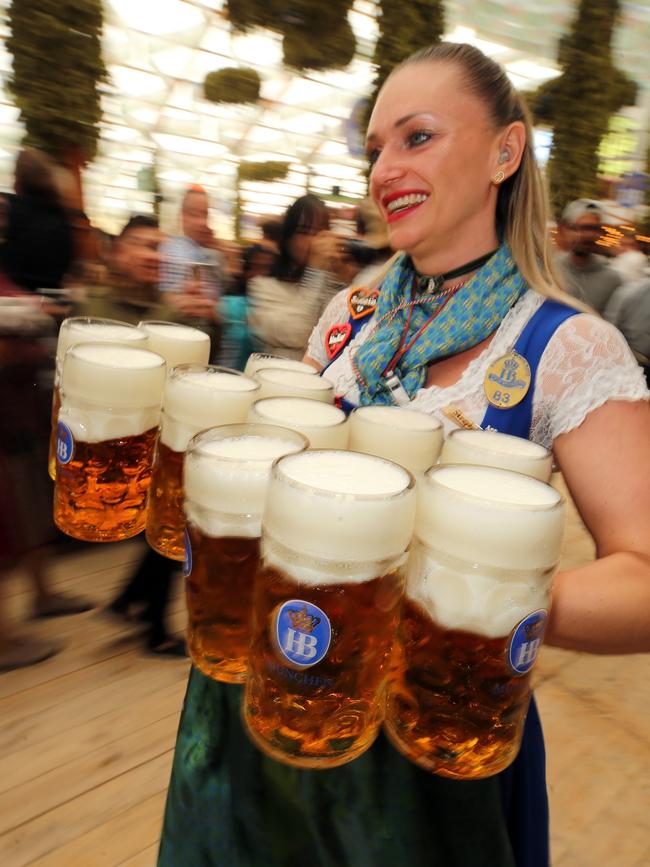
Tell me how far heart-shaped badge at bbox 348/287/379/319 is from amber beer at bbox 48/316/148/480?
468mm

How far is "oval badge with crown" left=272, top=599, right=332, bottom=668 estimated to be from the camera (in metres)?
0.50

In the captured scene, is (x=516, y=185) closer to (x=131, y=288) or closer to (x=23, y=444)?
(x=131, y=288)

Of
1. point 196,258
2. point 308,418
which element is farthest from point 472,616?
point 196,258

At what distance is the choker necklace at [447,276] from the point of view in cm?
109

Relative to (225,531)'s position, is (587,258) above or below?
above

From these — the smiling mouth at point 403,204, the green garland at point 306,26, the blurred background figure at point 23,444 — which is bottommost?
the blurred background figure at point 23,444

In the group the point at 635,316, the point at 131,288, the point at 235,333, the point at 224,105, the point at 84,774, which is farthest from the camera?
the point at 224,105

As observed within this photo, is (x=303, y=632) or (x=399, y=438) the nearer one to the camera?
(x=303, y=632)

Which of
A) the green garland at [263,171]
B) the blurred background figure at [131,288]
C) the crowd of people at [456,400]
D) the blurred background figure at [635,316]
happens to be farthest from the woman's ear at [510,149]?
the green garland at [263,171]

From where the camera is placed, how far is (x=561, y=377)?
910 millimetres

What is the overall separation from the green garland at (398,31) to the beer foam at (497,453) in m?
5.37

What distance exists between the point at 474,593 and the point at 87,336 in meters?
0.57

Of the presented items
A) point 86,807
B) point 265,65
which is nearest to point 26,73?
point 265,65

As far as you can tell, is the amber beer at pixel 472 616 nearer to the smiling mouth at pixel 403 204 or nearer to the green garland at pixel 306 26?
the smiling mouth at pixel 403 204
